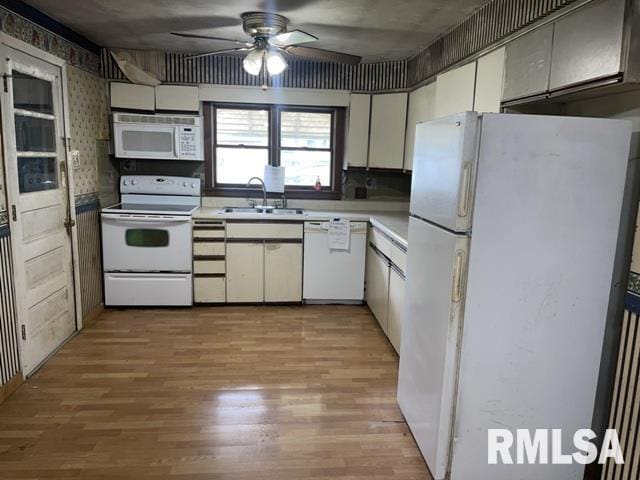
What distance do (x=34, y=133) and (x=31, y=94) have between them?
0.25 m

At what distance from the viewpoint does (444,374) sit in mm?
1896

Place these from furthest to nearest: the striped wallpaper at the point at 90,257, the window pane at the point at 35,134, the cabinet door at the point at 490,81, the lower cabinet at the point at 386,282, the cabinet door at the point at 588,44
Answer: the striped wallpaper at the point at 90,257, the lower cabinet at the point at 386,282, the window pane at the point at 35,134, the cabinet door at the point at 490,81, the cabinet door at the point at 588,44

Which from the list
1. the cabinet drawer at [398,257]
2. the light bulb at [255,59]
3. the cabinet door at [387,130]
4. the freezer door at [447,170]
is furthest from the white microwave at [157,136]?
the freezer door at [447,170]

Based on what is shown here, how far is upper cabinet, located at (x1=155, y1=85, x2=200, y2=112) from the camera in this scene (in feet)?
13.7

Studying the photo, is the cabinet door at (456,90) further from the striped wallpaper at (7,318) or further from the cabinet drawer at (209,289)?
the striped wallpaper at (7,318)

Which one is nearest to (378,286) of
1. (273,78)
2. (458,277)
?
(458,277)

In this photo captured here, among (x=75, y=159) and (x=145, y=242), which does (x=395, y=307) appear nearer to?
(x=145, y=242)

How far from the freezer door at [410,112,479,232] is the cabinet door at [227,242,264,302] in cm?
220

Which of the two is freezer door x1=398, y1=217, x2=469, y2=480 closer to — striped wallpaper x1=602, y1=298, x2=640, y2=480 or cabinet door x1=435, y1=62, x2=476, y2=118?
striped wallpaper x1=602, y1=298, x2=640, y2=480

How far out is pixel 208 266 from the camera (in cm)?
412

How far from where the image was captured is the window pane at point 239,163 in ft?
15.0

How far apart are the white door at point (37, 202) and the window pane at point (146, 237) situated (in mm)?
605

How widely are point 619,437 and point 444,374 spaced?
761mm

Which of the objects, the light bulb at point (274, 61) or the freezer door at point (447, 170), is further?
the light bulb at point (274, 61)
